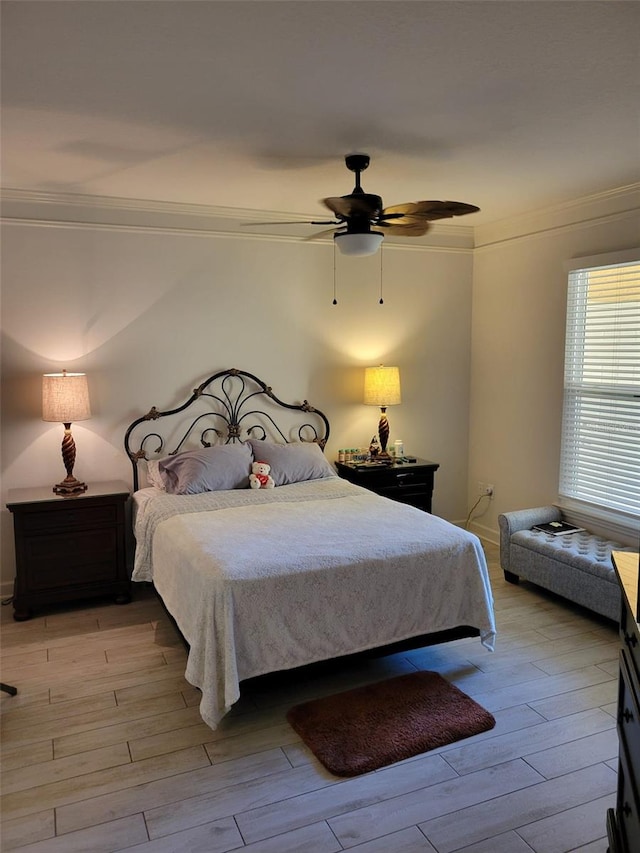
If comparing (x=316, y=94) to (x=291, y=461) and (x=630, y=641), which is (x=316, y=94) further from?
(x=291, y=461)

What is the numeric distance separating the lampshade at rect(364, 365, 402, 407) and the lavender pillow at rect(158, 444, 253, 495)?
1175 mm

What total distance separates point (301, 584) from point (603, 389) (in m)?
2.68

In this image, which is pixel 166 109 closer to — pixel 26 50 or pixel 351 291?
pixel 26 50

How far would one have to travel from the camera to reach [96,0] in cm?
189

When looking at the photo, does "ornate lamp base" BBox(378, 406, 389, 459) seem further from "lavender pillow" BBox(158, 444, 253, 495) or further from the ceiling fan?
the ceiling fan

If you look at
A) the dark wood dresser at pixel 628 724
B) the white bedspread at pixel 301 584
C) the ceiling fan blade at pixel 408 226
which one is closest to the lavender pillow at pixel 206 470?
the white bedspread at pixel 301 584

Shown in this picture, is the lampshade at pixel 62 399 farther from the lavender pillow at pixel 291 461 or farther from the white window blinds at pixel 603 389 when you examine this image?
the white window blinds at pixel 603 389

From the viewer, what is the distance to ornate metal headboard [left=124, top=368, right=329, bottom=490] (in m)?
4.57

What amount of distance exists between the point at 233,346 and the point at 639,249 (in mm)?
2833

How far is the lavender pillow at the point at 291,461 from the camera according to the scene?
4.51 m

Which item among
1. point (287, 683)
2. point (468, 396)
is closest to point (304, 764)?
point (287, 683)

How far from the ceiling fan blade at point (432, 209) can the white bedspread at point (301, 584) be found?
1.65 m

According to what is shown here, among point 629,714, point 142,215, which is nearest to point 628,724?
point 629,714

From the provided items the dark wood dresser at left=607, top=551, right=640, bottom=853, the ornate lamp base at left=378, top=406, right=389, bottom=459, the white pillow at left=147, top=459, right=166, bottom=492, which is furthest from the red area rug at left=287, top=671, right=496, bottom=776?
the ornate lamp base at left=378, top=406, right=389, bottom=459
